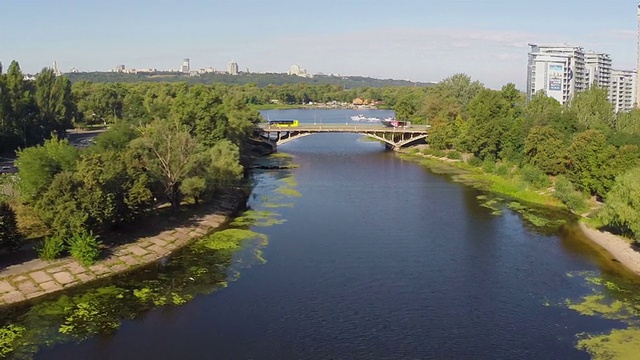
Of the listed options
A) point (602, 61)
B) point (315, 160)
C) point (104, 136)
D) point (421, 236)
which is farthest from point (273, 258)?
point (602, 61)

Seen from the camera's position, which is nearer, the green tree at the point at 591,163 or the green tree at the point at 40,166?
the green tree at the point at 40,166

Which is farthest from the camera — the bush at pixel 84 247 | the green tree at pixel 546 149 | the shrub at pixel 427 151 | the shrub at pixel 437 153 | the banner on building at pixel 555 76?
the banner on building at pixel 555 76

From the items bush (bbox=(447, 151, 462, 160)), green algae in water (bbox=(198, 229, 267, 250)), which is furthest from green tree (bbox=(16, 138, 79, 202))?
bush (bbox=(447, 151, 462, 160))

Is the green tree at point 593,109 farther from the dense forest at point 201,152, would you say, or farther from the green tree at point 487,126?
the green tree at point 487,126

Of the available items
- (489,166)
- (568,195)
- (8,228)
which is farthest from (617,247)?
(8,228)

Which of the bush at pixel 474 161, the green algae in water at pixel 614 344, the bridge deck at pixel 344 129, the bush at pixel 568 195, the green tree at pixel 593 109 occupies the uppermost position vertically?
the green tree at pixel 593 109

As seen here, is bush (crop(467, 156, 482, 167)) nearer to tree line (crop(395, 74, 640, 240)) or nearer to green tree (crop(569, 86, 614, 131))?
tree line (crop(395, 74, 640, 240))

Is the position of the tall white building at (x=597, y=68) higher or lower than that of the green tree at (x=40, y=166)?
higher

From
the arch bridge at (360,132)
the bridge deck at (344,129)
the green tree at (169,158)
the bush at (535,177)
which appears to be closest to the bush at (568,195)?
the bush at (535,177)
